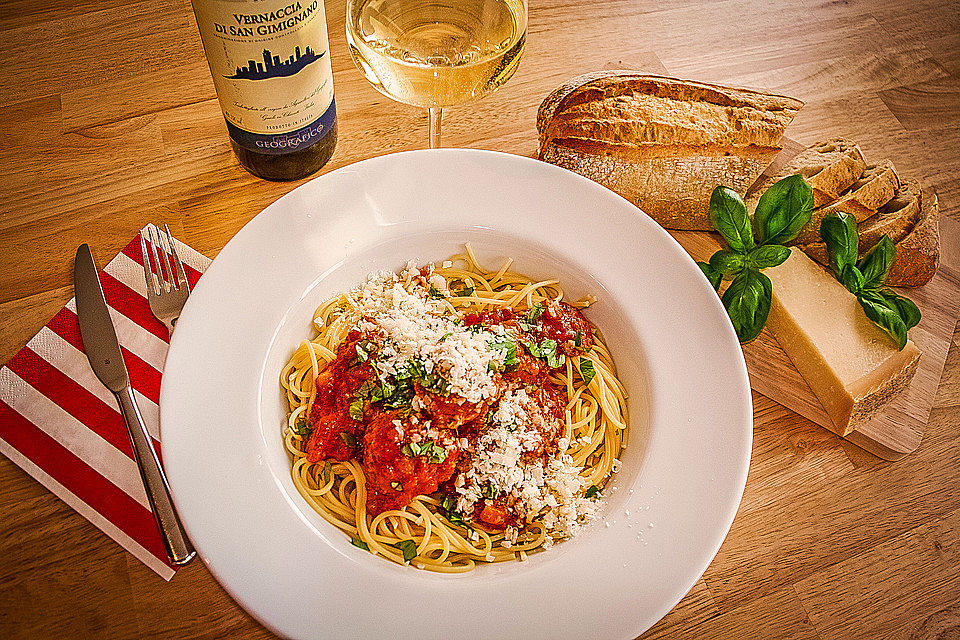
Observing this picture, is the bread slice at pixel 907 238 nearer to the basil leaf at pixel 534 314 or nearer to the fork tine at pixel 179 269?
the basil leaf at pixel 534 314

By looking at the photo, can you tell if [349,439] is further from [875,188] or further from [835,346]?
[875,188]

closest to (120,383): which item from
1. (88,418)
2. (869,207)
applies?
(88,418)

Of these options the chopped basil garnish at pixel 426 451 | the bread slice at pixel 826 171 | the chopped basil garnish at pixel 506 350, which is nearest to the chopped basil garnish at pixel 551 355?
the chopped basil garnish at pixel 506 350

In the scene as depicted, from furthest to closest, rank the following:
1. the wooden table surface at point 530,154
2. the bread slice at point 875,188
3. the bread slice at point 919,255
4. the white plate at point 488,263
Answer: the bread slice at point 875,188, the bread slice at point 919,255, the wooden table surface at point 530,154, the white plate at point 488,263

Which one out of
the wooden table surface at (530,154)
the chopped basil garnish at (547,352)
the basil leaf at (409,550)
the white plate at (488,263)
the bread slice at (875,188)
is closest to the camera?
the white plate at (488,263)

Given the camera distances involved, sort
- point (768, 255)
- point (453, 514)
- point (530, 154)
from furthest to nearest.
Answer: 1. point (530, 154)
2. point (768, 255)
3. point (453, 514)

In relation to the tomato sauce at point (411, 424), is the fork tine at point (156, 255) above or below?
above

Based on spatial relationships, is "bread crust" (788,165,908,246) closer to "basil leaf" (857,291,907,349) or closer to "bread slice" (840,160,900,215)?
"bread slice" (840,160,900,215)

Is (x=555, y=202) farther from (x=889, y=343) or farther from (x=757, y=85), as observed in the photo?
(x=757, y=85)
